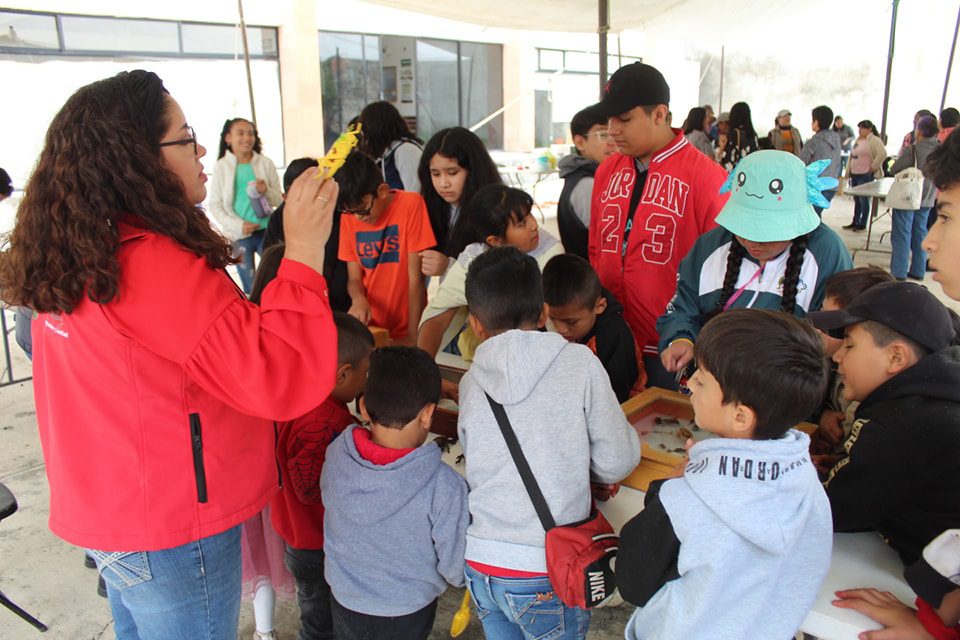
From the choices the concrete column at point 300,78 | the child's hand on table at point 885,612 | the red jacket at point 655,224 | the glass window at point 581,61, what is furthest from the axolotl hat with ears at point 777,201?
the glass window at point 581,61

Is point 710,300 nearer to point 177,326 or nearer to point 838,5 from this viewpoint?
point 177,326

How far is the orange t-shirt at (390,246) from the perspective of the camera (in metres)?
2.75

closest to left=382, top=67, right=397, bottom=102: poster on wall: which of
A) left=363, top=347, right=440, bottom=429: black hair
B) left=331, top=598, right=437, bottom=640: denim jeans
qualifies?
left=363, top=347, right=440, bottom=429: black hair

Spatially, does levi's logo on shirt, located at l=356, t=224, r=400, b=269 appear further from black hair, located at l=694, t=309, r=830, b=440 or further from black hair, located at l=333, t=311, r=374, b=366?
black hair, located at l=694, t=309, r=830, b=440

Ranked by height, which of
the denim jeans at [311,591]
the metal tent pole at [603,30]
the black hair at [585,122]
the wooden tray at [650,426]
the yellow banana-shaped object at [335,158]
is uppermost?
the metal tent pole at [603,30]

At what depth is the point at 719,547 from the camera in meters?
1.09

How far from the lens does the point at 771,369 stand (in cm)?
110

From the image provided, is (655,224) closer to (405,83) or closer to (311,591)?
(311,591)

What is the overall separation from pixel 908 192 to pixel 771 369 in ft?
21.2

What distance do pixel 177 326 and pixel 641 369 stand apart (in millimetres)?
1514

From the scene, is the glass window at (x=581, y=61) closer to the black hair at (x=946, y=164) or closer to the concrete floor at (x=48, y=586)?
the concrete floor at (x=48, y=586)

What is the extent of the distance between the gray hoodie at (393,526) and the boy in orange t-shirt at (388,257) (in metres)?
1.20

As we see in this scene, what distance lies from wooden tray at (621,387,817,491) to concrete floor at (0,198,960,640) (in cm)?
90

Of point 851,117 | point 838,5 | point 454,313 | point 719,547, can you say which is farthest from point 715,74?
point 719,547
